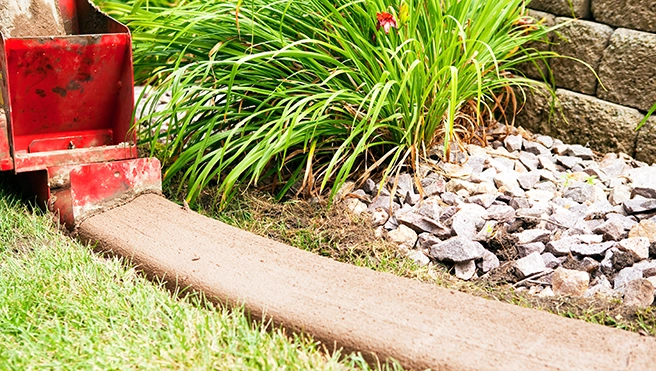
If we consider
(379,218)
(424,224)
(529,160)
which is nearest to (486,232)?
(424,224)

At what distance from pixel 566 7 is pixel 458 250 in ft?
6.15

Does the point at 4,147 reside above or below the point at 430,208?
above

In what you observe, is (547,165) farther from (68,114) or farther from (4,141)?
(4,141)

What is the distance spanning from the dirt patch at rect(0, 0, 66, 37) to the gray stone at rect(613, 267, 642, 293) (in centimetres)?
272

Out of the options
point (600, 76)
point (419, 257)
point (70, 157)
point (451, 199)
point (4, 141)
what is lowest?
point (419, 257)

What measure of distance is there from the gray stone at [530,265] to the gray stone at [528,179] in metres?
0.66

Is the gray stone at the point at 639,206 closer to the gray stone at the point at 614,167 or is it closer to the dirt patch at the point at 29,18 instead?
the gray stone at the point at 614,167

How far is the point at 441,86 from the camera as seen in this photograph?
377 centimetres

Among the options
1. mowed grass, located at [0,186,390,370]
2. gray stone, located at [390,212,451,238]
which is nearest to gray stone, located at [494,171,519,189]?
gray stone, located at [390,212,451,238]

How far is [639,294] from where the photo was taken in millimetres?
2812

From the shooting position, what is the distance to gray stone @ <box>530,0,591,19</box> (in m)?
4.30

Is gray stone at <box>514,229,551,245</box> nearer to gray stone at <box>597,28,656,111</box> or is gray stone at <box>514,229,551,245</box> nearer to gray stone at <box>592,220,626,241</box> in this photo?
gray stone at <box>592,220,626,241</box>

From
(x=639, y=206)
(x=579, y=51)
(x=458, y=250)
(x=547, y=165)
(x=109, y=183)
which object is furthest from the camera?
(x=579, y=51)

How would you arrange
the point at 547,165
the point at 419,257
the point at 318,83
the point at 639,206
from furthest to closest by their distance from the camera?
the point at 547,165, the point at 318,83, the point at 639,206, the point at 419,257
